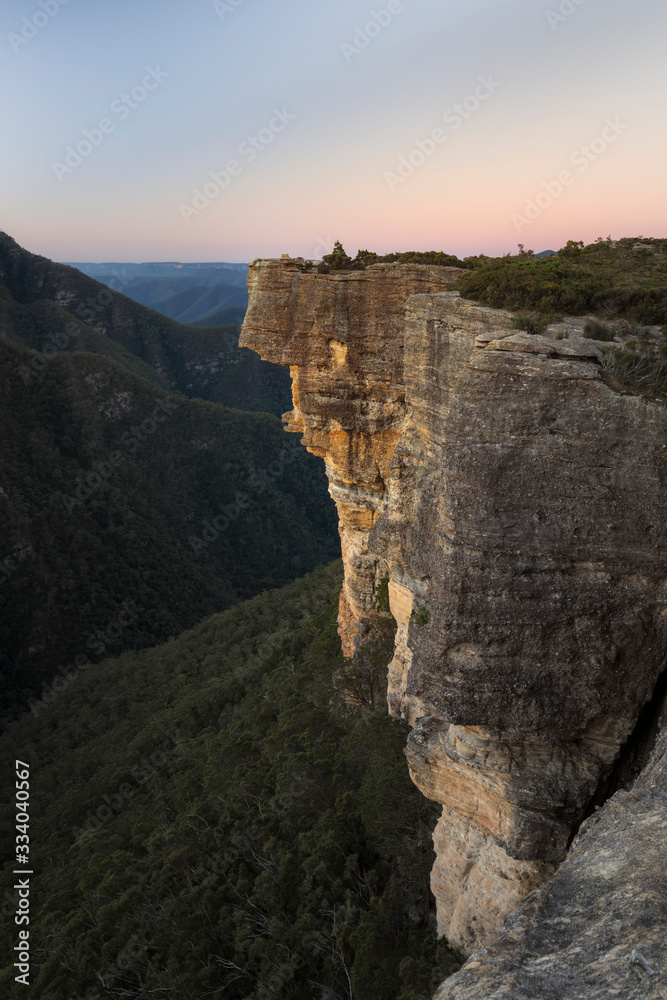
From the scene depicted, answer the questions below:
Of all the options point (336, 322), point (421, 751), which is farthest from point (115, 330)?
point (421, 751)

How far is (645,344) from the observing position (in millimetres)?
9055

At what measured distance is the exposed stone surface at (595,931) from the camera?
A: 15.9 ft

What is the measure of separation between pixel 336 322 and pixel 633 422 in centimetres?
1368

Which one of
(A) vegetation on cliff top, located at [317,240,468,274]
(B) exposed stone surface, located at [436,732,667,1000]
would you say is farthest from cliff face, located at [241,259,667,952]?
(A) vegetation on cliff top, located at [317,240,468,274]

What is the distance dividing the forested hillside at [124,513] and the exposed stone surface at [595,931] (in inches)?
2185

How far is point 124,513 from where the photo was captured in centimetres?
7094

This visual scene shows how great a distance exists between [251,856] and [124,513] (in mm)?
56630

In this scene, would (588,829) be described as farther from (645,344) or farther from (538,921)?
A: (645,344)
